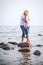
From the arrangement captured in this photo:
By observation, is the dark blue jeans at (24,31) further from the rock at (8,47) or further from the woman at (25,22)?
the rock at (8,47)

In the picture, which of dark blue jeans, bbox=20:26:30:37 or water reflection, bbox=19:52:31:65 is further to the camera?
dark blue jeans, bbox=20:26:30:37

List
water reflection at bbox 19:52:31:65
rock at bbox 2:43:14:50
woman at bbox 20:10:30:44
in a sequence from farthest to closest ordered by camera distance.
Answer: rock at bbox 2:43:14:50 < woman at bbox 20:10:30:44 < water reflection at bbox 19:52:31:65

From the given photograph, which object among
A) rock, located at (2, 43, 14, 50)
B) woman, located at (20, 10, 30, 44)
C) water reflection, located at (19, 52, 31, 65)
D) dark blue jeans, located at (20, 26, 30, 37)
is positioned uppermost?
woman, located at (20, 10, 30, 44)

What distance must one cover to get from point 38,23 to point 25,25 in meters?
0.21

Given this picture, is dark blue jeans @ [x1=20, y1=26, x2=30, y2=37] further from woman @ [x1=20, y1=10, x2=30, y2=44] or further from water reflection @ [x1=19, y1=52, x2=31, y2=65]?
water reflection @ [x1=19, y1=52, x2=31, y2=65]

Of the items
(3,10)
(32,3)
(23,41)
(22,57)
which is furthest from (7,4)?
(22,57)

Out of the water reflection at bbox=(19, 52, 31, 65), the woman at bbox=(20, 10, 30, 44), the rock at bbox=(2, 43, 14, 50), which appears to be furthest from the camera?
the rock at bbox=(2, 43, 14, 50)

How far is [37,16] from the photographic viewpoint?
11.8ft

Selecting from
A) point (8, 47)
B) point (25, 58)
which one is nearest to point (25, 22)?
point (8, 47)

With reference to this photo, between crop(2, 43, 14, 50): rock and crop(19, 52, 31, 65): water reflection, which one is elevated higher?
crop(2, 43, 14, 50): rock

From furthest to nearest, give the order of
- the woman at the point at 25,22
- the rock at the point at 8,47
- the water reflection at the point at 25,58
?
the rock at the point at 8,47
the woman at the point at 25,22
the water reflection at the point at 25,58

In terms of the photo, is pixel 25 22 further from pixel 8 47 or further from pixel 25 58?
pixel 25 58

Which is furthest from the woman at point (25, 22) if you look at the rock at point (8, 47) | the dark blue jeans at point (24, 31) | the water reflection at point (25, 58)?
the water reflection at point (25, 58)

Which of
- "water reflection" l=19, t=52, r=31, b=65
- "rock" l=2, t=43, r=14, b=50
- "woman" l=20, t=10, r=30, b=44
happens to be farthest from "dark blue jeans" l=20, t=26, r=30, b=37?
"water reflection" l=19, t=52, r=31, b=65
